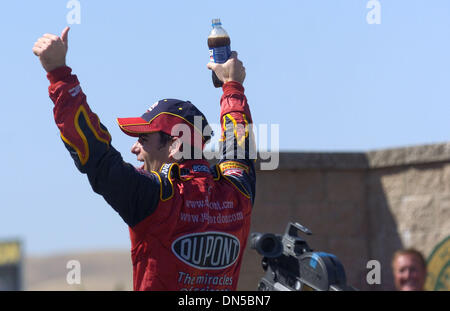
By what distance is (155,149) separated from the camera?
4328mm

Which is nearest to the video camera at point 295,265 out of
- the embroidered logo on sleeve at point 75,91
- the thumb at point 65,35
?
the embroidered logo on sleeve at point 75,91

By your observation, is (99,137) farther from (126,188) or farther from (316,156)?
(316,156)

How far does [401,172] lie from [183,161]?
565 centimetres

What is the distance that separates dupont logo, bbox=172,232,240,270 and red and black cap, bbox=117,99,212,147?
50cm

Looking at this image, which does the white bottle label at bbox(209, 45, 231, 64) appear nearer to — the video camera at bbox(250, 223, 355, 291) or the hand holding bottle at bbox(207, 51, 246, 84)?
the hand holding bottle at bbox(207, 51, 246, 84)

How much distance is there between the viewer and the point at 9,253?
98.8 feet

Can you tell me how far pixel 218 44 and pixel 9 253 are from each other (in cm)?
2672

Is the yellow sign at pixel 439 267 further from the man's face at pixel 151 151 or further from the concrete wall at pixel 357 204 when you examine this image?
the man's face at pixel 151 151

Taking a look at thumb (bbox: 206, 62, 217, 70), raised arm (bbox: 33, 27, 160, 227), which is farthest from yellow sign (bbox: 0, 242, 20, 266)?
raised arm (bbox: 33, 27, 160, 227)

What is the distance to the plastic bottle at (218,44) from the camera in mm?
4824

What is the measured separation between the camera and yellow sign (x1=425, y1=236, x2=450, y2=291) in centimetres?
906

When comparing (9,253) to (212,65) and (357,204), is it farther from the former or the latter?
(212,65)

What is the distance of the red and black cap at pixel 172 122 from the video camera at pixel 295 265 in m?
1.15
